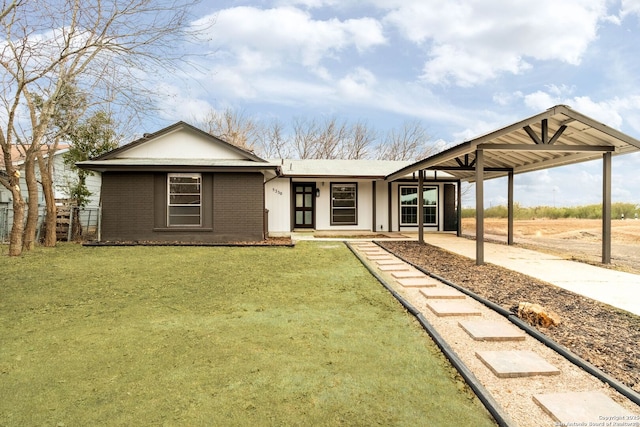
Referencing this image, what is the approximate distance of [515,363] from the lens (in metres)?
→ 2.79

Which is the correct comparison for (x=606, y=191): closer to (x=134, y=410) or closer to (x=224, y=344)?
(x=224, y=344)

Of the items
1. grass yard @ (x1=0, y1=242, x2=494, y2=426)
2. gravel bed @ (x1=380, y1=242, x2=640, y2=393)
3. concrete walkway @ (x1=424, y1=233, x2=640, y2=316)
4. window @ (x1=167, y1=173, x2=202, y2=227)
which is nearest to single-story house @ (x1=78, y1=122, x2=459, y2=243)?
window @ (x1=167, y1=173, x2=202, y2=227)

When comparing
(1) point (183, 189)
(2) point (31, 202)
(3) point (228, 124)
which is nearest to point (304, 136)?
(3) point (228, 124)

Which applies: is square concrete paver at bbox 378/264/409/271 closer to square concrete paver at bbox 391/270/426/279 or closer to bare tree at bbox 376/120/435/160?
square concrete paver at bbox 391/270/426/279

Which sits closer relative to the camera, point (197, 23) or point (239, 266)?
point (239, 266)

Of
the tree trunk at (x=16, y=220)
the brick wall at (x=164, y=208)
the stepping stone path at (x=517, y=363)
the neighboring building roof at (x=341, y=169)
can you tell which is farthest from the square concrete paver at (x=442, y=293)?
the tree trunk at (x=16, y=220)

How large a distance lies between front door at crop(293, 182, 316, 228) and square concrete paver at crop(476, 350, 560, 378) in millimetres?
12900

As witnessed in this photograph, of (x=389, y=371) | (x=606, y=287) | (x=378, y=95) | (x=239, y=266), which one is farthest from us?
(x=378, y=95)

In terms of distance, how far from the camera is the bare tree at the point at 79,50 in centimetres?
804

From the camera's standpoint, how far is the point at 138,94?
913cm

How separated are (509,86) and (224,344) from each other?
14925mm

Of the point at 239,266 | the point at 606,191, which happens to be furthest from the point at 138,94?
the point at 606,191

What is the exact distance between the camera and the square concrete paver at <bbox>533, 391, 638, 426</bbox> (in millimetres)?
2104

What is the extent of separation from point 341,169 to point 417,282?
435 inches
